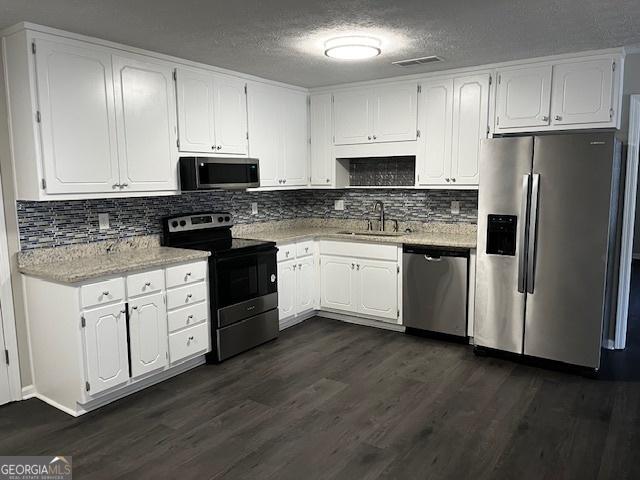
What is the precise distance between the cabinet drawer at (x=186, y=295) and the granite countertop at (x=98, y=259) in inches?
7.9

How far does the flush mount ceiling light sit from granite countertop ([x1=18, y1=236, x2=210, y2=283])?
67.6 inches

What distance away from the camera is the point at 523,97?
384cm

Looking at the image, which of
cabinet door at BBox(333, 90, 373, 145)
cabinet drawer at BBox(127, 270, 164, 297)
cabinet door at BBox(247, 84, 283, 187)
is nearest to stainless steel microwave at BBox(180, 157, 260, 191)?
cabinet door at BBox(247, 84, 283, 187)

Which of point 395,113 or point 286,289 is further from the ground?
point 395,113

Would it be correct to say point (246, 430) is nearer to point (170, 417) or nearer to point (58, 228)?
point (170, 417)

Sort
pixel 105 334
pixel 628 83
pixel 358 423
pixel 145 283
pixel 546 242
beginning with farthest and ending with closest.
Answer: pixel 628 83
pixel 546 242
pixel 145 283
pixel 105 334
pixel 358 423

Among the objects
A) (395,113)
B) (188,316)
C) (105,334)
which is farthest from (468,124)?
(105,334)

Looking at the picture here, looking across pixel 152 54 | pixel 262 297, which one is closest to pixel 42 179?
pixel 152 54

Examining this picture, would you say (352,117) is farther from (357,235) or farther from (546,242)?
(546,242)

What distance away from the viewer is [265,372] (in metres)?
3.60

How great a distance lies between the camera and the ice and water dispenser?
359cm

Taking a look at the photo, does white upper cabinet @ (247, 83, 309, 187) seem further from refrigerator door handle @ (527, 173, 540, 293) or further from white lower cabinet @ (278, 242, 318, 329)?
refrigerator door handle @ (527, 173, 540, 293)

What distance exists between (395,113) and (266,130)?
1.22m

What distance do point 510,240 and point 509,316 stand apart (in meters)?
0.59
